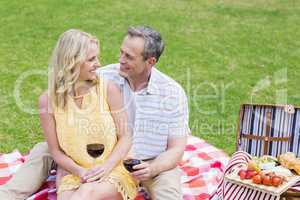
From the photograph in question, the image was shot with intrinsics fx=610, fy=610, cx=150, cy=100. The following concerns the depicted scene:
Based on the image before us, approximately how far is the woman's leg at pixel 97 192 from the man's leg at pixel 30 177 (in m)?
0.56

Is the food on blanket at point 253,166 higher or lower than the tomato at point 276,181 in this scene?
higher

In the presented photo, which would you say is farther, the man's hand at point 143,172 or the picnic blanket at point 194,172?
the picnic blanket at point 194,172

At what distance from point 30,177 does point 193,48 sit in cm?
454

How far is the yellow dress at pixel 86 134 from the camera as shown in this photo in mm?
3803

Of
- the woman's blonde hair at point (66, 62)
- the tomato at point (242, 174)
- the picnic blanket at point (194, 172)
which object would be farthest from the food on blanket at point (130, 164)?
the tomato at point (242, 174)

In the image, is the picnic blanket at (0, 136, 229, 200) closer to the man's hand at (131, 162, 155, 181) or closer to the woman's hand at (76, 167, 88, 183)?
the man's hand at (131, 162, 155, 181)

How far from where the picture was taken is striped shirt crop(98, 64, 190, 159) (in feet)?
13.7

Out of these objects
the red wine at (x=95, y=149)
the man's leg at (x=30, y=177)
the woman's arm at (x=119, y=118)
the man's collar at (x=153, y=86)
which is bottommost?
the man's leg at (x=30, y=177)

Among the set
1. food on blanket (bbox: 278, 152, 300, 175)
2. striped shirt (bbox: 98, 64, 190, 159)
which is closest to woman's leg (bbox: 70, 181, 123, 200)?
striped shirt (bbox: 98, 64, 190, 159)

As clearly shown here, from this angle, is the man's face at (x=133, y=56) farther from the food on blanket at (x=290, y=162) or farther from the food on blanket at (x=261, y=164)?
the food on blanket at (x=290, y=162)

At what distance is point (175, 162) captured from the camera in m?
4.09

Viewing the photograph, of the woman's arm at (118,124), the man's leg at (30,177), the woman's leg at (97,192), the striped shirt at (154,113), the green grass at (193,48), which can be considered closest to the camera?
the woman's leg at (97,192)

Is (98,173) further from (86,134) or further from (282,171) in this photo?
(282,171)

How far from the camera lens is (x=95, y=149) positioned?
383cm
